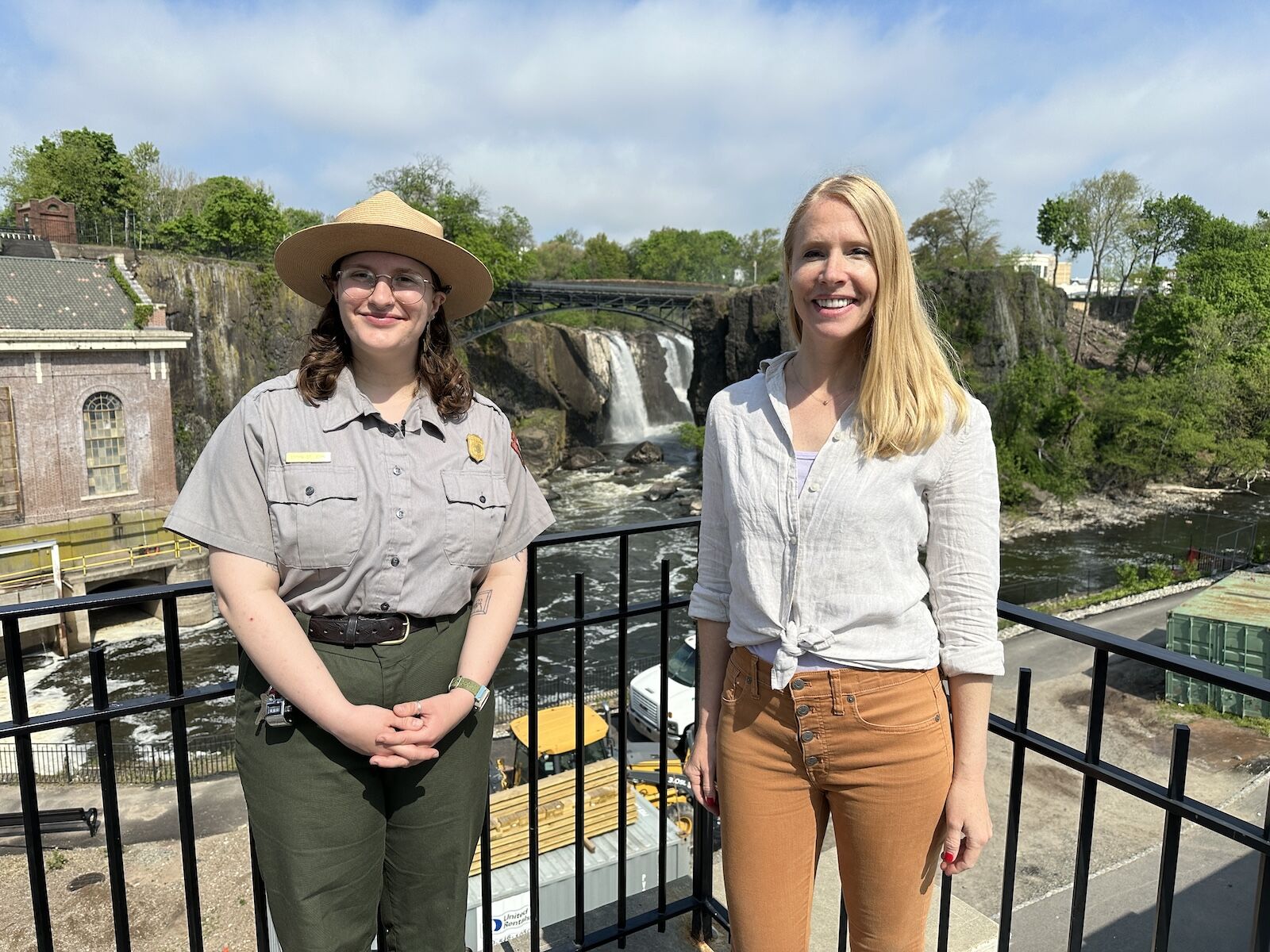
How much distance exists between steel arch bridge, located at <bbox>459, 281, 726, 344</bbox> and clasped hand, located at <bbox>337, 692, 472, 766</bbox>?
3742 centimetres

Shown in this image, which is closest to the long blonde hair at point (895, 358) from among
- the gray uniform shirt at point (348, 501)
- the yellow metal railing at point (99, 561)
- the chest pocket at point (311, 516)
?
the gray uniform shirt at point (348, 501)

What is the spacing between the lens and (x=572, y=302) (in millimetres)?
40281

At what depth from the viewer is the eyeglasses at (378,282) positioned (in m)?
1.74

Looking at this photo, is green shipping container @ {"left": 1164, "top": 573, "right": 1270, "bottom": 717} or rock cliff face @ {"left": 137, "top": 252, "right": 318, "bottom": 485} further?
rock cliff face @ {"left": 137, "top": 252, "right": 318, "bottom": 485}

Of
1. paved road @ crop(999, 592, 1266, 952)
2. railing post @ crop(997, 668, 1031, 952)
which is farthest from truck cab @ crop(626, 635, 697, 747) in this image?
railing post @ crop(997, 668, 1031, 952)

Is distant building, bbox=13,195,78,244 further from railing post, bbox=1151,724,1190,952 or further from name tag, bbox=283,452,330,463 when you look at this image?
railing post, bbox=1151,724,1190,952

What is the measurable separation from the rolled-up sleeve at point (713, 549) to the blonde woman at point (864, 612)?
0.10 metres

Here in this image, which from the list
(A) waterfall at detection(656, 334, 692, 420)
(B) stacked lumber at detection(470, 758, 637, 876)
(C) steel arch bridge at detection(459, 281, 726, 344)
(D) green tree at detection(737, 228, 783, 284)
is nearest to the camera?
(B) stacked lumber at detection(470, 758, 637, 876)

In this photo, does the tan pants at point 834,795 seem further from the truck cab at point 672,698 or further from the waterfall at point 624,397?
the waterfall at point 624,397

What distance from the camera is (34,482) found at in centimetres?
1942

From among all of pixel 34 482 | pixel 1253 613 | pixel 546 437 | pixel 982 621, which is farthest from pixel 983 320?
pixel 982 621

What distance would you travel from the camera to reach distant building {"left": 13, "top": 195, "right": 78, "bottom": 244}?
25234mm

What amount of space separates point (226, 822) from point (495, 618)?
9529 mm

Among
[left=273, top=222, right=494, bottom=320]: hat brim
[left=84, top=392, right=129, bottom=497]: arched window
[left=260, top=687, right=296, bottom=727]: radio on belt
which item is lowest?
[left=84, top=392, right=129, bottom=497]: arched window
